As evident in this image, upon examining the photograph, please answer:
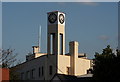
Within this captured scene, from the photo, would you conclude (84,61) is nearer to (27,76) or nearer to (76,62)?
(76,62)

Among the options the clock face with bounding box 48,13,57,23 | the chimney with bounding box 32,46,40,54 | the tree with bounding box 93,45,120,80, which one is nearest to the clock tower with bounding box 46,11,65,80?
the clock face with bounding box 48,13,57,23

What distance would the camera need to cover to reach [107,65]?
47.1 m

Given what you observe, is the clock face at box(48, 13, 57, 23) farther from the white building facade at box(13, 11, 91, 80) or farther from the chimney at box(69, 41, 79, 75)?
the chimney at box(69, 41, 79, 75)

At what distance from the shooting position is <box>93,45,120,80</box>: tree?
46.4 m

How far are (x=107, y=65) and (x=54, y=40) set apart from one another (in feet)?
85.7

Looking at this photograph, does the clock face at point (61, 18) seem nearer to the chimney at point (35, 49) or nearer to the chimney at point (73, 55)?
the chimney at point (73, 55)

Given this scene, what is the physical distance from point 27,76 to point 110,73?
31.0 meters

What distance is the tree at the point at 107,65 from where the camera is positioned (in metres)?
46.4

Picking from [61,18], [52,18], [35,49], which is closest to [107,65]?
[61,18]

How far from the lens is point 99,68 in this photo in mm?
47062

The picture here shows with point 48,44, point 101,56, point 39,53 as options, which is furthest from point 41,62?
point 101,56

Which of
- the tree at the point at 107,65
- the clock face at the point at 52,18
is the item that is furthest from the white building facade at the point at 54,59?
the tree at the point at 107,65

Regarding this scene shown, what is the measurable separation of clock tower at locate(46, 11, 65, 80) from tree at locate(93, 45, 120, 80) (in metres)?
23.5

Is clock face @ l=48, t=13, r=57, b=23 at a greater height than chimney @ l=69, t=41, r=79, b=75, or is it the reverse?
clock face @ l=48, t=13, r=57, b=23
